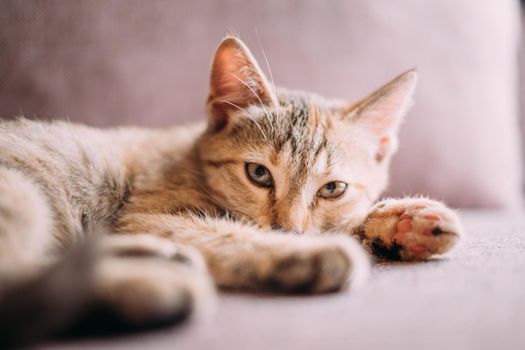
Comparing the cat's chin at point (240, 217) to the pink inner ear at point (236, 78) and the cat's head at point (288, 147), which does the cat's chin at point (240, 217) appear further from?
the pink inner ear at point (236, 78)

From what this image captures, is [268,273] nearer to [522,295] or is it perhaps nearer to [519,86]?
[522,295]

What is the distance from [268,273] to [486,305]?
335 millimetres

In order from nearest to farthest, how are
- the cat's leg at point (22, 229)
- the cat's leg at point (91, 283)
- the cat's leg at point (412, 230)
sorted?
the cat's leg at point (91, 283), the cat's leg at point (22, 229), the cat's leg at point (412, 230)

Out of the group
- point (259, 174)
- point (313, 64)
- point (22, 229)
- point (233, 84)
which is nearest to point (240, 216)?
point (259, 174)

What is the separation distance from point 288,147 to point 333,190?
168mm

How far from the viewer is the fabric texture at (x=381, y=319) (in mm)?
550

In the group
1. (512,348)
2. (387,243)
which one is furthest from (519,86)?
(512,348)

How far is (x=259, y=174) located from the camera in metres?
1.14

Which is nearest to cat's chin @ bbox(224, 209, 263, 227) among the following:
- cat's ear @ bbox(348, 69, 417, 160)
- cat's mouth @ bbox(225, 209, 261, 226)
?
cat's mouth @ bbox(225, 209, 261, 226)

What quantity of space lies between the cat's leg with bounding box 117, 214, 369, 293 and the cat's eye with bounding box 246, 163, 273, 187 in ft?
0.81

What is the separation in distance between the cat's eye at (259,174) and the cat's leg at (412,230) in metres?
0.27

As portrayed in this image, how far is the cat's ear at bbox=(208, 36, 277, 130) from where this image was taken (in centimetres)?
117

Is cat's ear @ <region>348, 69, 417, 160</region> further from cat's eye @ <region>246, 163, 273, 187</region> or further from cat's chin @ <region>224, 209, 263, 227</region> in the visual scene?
cat's chin @ <region>224, 209, 263, 227</region>

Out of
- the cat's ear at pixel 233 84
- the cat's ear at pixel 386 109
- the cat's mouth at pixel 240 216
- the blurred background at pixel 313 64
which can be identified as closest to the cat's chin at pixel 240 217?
the cat's mouth at pixel 240 216
